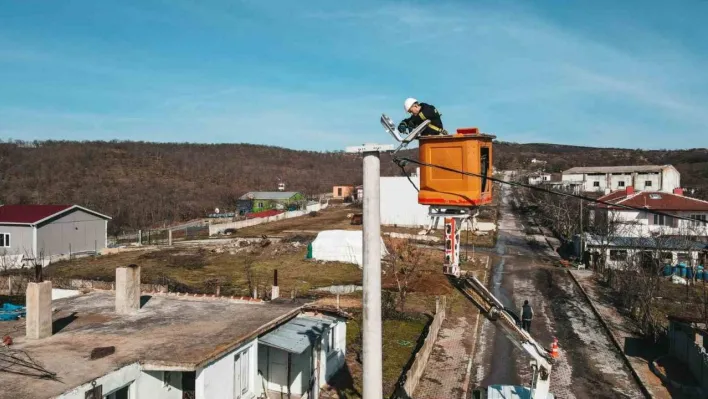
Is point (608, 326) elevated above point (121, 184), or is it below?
below

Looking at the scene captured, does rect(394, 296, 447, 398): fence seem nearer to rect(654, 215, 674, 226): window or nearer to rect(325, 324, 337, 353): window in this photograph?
rect(325, 324, 337, 353): window

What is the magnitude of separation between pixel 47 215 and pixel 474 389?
111ft

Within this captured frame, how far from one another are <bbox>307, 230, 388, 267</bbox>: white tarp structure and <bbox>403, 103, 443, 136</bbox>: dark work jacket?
28422 mm

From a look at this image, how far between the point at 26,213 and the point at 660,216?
4782cm

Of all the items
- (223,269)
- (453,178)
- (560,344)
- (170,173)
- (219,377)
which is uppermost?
(170,173)

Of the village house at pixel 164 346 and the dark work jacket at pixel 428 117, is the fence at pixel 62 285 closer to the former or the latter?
the village house at pixel 164 346

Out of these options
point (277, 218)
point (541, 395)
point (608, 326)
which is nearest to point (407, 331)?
point (608, 326)

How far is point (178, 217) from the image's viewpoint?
76.2m

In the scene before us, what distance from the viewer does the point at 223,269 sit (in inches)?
1329

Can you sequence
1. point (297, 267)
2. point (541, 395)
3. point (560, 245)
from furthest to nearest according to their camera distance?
point (560, 245), point (297, 267), point (541, 395)

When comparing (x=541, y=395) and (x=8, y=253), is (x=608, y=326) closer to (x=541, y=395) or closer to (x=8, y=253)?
(x=541, y=395)

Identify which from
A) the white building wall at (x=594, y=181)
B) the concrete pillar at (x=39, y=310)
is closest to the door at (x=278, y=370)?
the concrete pillar at (x=39, y=310)

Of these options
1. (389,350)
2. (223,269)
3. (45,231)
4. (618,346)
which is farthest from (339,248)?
(45,231)

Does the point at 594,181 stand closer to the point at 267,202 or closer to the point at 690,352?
the point at 267,202
